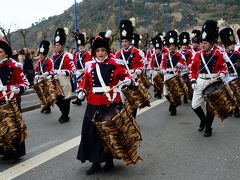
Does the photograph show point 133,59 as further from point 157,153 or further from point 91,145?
point 91,145

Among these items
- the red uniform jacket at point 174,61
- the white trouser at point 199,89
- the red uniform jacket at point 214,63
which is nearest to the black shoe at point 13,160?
the white trouser at point 199,89

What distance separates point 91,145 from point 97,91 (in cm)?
76

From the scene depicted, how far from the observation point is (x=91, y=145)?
552 centimetres

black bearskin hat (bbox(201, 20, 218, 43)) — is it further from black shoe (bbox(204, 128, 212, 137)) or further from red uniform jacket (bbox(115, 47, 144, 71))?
red uniform jacket (bbox(115, 47, 144, 71))

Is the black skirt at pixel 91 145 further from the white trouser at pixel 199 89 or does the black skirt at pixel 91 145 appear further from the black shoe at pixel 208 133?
the white trouser at pixel 199 89

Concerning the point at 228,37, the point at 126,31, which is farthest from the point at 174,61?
the point at 126,31

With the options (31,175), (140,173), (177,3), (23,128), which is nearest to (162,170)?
(140,173)

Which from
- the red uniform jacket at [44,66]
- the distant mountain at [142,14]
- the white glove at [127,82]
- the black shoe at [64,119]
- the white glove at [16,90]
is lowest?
the distant mountain at [142,14]

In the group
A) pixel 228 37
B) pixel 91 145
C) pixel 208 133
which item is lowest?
pixel 208 133

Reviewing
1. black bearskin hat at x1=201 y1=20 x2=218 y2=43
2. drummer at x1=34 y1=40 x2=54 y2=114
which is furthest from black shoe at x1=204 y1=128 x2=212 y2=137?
drummer at x1=34 y1=40 x2=54 y2=114

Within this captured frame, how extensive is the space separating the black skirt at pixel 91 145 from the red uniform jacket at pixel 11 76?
1470mm

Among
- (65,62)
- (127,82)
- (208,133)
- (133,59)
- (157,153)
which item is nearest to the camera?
Result: (127,82)

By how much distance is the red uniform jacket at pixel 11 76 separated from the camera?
635 centimetres

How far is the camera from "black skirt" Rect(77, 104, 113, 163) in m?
5.45
